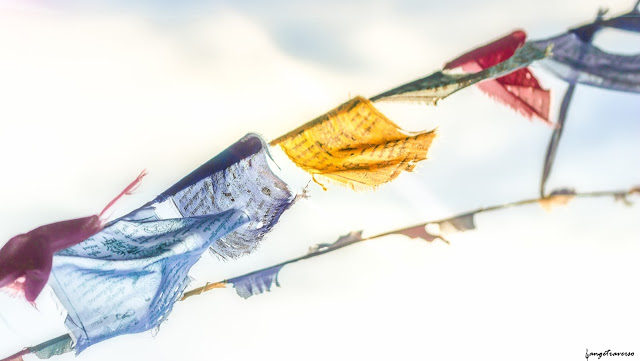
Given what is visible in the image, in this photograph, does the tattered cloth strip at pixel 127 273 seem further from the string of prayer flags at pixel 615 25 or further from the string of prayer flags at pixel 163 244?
the string of prayer flags at pixel 615 25

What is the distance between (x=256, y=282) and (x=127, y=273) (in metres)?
1.25

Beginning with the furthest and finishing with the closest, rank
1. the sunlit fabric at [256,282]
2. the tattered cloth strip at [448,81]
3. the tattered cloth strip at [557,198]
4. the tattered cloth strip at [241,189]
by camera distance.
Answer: the sunlit fabric at [256,282] → the tattered cloth strip at [241,189] → the tattered cloth strip at [448,81] → the tattered cloth strip at [557,198]

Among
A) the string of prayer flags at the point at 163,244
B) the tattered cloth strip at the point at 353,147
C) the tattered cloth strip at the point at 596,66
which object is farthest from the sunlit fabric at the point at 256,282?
the tattered cloth strip at the point at 596,66

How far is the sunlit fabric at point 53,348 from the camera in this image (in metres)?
4.40

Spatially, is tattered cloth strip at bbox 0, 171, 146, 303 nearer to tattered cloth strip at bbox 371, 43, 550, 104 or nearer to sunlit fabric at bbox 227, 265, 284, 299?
sunlit fabric at bbox 227, 265, 284, 299

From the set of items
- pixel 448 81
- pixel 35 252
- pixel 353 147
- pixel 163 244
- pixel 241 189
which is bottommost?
pixel 35 252

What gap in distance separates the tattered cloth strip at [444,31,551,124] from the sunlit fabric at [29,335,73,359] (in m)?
4.11

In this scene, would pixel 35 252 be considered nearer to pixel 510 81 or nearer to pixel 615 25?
pixel 510 81

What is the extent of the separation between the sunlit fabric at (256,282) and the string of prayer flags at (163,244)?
0.32 metres

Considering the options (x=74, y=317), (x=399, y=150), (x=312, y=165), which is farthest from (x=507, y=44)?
(x=74, y=317)

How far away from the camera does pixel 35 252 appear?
3.25 m

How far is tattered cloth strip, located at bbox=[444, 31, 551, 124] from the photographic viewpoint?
10.6 feet


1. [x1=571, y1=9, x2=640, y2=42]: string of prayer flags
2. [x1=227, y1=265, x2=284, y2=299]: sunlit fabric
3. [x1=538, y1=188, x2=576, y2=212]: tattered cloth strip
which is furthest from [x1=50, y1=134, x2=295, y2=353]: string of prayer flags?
[x1=571, y1=9, x2=640, y2=42]: string of prayer flags

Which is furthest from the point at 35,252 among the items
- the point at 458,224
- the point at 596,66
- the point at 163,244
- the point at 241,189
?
the point at 596,66
